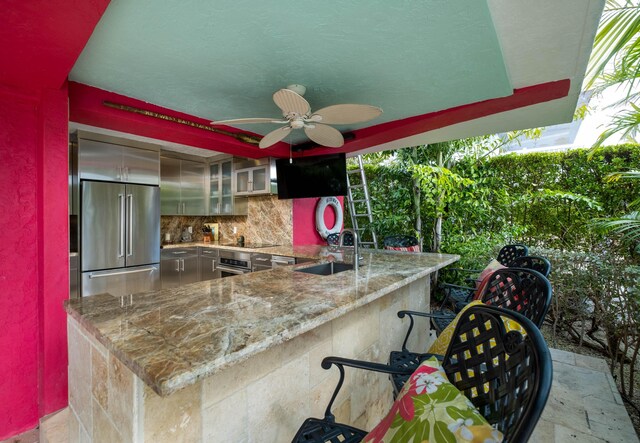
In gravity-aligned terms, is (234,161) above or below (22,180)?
above

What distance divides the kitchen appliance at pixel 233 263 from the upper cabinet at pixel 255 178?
3.05 feet

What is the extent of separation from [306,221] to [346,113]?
2.64 meters

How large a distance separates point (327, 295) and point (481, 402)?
0.73 metres

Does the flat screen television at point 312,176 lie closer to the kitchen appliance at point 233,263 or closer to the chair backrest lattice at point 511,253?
the kitchen appliance at point 233,263

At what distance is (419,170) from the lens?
3787mm

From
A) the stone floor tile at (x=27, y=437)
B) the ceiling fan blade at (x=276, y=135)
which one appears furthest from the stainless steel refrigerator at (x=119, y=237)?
the ceiling fan blade at (x=276, y=135)

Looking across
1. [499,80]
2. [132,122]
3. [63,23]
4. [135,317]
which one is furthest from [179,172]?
[499,80]

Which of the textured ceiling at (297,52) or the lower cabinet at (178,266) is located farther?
the lower cabinet at (178,266)

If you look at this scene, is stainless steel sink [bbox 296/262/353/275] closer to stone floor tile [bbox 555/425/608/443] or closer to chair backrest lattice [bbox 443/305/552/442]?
chair backrest lattice [bbox 443/305/552/442]

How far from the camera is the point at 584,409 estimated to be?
191cm

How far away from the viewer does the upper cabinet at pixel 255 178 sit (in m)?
4.04

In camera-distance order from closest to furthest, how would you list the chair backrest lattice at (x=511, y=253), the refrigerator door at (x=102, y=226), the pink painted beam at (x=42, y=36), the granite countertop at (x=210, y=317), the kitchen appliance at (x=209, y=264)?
the granite countertop at (x=210, y=317)
the pink painted beam at (x=42, y=36)
the chair backrest lattice at (x=511, y=253)
the refrigerator door at (x=102, y=226)
the kitchen appliance at (x=209, y=264)

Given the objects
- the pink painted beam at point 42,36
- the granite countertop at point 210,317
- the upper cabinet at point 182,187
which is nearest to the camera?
the granite countertop at point 210,317

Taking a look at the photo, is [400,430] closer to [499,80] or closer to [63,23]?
[63,23]
